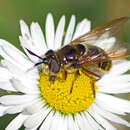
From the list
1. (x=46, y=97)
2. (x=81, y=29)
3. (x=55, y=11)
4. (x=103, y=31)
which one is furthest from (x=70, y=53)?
(x=55, y=11)

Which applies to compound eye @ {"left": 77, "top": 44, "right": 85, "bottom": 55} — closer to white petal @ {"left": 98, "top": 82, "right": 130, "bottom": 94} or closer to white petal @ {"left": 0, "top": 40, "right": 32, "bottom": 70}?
white petal @ {"left": 0, "top": 40, "right": 32, "bottom": 70}

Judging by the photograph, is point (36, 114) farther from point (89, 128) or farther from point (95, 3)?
point (95, 3)

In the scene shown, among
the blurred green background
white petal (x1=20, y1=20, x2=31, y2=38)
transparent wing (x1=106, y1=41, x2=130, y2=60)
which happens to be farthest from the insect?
the blurred green background

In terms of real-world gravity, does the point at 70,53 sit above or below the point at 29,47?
below

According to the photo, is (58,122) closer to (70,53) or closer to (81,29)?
(70,53)

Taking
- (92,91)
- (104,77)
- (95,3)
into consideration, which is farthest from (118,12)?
(92,91)

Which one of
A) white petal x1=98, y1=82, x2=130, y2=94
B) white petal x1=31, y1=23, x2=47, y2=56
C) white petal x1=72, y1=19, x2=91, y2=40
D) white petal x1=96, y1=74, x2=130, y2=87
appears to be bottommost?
white petal x1=98, y1=82, x2=130, y2=94
